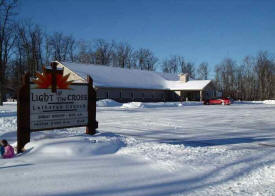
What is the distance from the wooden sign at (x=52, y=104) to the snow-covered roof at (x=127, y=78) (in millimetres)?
30962

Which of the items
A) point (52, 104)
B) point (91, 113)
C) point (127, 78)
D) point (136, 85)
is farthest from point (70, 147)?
point (127, 78)

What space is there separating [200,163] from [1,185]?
13.1 feet

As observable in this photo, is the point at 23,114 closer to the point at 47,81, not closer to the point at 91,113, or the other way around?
the point at 47,81

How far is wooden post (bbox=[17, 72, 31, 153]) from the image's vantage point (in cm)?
750

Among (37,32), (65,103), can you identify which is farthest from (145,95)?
(65,103)

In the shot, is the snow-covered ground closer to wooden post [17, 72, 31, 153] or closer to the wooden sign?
wooden post [17, 72, 31, 153]

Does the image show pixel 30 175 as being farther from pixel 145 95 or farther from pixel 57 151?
pixel 145 95

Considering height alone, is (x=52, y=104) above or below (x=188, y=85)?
below

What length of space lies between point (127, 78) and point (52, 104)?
39.6 metres

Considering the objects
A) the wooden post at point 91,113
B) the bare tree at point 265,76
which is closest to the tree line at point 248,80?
the bare tree at point 265,76

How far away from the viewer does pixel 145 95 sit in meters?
48.2

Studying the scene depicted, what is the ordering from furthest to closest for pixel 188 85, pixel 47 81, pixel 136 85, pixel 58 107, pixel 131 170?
pixel 188 85, pixel 136 85, pixel 58 107, pixel 47 81, pixel 131 170

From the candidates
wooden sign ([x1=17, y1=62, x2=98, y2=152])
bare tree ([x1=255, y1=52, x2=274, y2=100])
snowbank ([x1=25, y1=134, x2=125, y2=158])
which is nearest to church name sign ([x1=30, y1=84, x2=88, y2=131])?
wooden sign ([x1=17, y1=62, x2=98, y2=152])

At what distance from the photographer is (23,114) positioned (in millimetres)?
7656
